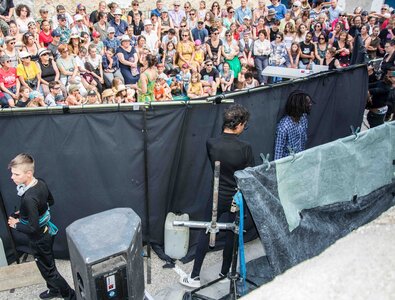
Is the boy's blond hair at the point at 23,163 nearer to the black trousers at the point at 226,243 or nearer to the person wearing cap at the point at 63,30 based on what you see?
the black trousers at the point at 226,243

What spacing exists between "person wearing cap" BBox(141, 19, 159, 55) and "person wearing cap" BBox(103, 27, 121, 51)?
849 mm

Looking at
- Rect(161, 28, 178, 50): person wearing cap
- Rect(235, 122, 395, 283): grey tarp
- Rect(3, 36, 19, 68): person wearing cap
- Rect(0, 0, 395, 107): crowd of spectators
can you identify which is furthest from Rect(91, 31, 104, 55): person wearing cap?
Rect(235, 122, 395, 283): grey tarp

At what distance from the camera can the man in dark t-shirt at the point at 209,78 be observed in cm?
958

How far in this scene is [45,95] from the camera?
8.38 meters

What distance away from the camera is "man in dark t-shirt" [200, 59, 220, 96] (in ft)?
31.4

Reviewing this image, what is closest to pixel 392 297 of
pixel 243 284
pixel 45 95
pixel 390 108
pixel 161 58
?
pixel 243 284

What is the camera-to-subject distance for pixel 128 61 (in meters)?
9.91

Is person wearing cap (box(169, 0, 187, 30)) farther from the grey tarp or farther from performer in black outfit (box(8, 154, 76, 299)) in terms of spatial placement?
performer in black outfit (box(8, 154, 76, 299))

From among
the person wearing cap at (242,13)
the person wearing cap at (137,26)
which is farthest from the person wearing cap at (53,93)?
the person wearing cap at (242,13)

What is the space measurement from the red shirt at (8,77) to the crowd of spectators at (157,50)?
2 cm

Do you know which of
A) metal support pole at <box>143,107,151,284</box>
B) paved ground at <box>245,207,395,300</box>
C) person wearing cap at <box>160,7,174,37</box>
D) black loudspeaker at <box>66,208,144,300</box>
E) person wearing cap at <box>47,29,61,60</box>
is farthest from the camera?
person wearing cap at <box>160,7,174,37</box>

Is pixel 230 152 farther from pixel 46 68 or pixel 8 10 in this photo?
pixel 8 10

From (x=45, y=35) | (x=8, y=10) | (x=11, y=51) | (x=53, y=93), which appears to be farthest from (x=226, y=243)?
(x=8, y=10)

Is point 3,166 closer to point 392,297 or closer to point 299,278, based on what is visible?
point 299,278
